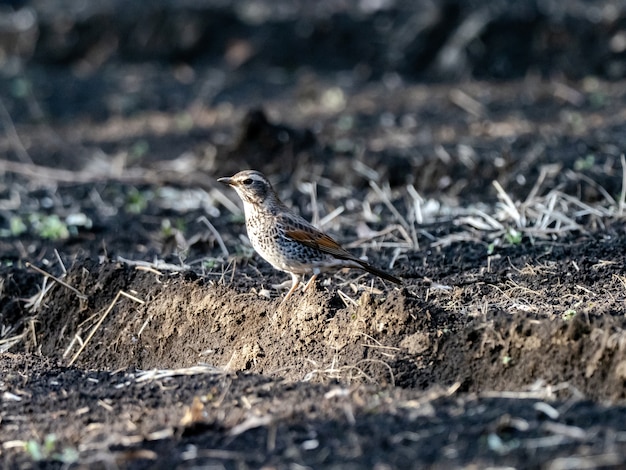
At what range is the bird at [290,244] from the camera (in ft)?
25.5

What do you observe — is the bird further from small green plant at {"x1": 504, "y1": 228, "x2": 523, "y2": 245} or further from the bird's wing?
small green plant at {"x1": 504, "y1": 228, "x2": 523, "y2": 245}

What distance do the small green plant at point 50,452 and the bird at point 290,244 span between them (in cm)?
236

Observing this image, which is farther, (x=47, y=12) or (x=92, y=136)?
(x=47, y=12)

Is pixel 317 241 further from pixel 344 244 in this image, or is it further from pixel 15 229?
pixel 15 229

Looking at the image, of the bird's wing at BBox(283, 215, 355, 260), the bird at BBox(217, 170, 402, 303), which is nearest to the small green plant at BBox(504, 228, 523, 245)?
the bird at BBox(217, 170, 402, 303)

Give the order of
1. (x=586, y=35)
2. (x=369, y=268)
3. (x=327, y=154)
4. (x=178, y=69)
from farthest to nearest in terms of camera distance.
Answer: (x=178, y=69) < (x=586, y=35) < (x=327, y=154) < (x=369, y=268)

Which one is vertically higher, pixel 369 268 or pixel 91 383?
pixel 369 268

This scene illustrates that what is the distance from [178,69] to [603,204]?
36.4 ft

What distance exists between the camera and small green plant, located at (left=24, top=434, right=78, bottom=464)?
545 cm

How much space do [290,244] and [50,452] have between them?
2.75m

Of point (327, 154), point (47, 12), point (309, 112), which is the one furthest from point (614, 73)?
point (47, 12)

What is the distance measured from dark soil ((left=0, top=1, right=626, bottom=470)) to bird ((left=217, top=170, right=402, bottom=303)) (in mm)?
243

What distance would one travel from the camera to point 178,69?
19172 millimetres

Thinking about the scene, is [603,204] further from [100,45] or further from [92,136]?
[100,45]
